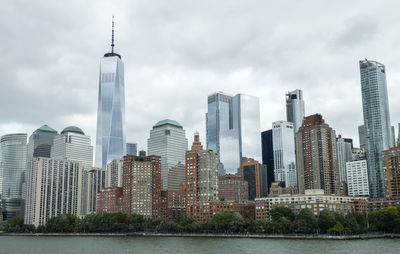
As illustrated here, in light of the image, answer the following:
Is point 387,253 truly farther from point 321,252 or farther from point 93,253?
point 93,253

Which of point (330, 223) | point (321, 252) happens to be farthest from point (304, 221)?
point (321, 252)

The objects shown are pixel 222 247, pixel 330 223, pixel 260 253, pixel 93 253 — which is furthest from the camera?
pixel 330 223

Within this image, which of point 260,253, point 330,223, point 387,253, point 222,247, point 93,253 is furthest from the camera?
point 330,223

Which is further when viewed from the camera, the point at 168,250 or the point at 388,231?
the point at 388,231

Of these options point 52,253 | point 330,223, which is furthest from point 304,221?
point 52,253

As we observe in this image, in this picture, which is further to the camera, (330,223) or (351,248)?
(330,223)

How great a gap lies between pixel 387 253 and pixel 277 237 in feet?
243

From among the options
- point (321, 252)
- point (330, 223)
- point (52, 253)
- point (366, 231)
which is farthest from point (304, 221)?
point (52, 253)

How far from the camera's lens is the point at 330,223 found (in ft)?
615

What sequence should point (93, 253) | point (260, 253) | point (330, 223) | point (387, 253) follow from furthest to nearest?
point (330, 223), point (93, 253), point (260, 253), point (387, 253)

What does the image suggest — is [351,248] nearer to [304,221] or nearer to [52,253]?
[304,221]

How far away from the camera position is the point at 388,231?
19262 cm

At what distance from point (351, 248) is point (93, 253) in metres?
78.6

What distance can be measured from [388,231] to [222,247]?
261 feet
